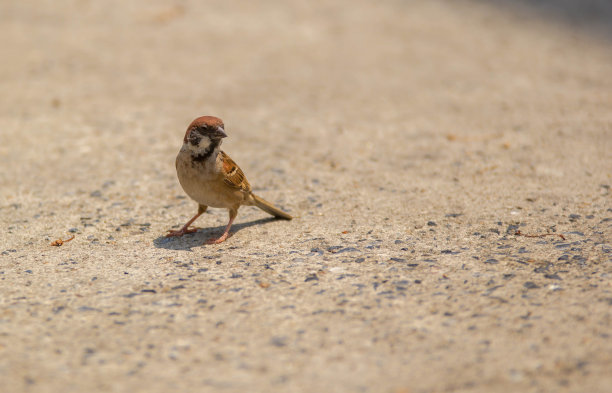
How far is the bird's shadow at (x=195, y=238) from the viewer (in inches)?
197

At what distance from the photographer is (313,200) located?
5.97 meters

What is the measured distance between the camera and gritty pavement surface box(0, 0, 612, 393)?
3.38 m

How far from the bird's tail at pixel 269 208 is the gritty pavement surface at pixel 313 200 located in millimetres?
142

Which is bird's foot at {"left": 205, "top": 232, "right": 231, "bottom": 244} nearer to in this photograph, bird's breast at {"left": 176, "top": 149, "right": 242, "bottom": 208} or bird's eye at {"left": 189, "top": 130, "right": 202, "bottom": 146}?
bird's breast at {"left": 176, "top": 149, "right": 242, "bottom": 208}

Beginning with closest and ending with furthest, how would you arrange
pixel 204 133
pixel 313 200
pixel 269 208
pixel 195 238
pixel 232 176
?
pixel 204 133 < pixel 232 176 < pixel 195 238 < pixel 269 208 < pixel 313 200

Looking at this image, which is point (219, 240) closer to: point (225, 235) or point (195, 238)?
point (225, 235)

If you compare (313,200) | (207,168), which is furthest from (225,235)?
(313,200)

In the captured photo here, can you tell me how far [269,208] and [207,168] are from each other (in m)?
0.81

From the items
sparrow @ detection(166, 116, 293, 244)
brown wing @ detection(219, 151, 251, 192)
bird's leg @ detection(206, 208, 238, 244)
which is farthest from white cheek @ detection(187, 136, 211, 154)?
bird's leg @ detection(206, 208, 238, 244)

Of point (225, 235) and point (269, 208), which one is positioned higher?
point (269, 208)

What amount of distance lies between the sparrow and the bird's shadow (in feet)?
0.49

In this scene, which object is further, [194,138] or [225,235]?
[225,235]

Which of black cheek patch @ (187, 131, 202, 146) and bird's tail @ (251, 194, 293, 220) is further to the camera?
bird's tail @ (251, 194, 293, 220)

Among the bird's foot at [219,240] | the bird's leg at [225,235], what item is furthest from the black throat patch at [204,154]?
the bird's foot at [219,240]
